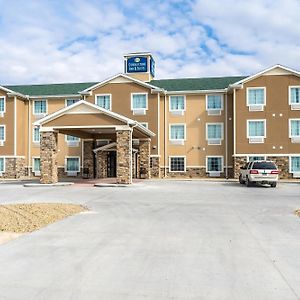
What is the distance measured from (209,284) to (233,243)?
9.19 ft

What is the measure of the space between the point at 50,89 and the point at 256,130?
20.0 metres

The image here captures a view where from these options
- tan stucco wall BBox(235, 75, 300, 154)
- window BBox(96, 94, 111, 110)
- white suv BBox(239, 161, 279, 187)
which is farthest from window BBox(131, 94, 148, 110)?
white suv BBox(239, 161, 279, 187)

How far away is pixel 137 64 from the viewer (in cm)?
3969

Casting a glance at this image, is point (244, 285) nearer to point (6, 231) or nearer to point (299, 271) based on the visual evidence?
point (299, 271)

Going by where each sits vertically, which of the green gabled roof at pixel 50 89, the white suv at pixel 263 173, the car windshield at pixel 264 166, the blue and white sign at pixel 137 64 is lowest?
the white suv at pixel 263 173

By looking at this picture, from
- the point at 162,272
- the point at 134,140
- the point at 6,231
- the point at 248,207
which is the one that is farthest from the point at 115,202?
the point at 134,140

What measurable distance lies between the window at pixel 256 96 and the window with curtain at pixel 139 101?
896cm

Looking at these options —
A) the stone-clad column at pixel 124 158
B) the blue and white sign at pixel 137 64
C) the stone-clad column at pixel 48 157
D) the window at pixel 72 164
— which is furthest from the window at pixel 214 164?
the stone-clad column at pixel 48 157

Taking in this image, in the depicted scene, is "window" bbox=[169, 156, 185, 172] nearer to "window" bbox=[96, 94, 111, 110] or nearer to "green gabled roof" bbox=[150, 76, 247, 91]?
"green gabled roof" bbox=[150, 76, 247, 91]

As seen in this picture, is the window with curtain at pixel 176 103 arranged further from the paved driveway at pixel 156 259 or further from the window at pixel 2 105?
the paved driveway at pixel 156 259

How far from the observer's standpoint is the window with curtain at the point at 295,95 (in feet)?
108

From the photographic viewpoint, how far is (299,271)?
237 inches

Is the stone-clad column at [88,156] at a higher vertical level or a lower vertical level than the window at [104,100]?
lower

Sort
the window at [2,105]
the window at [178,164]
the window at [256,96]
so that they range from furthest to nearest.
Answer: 1. the window at [2,105]
2. the window at [178,164]
3. the window at [256,96]
